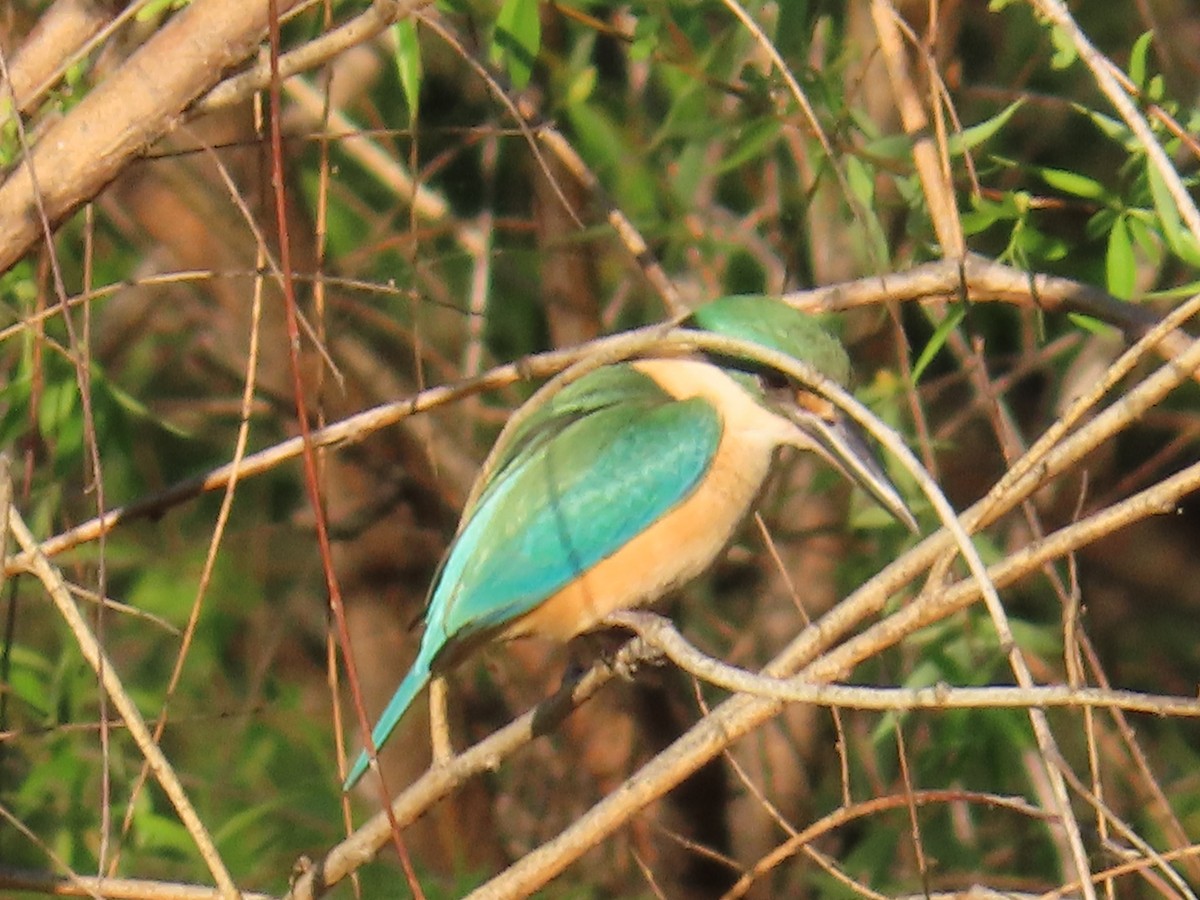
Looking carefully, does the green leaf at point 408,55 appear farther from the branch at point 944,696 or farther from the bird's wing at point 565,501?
the branch at point 944,696

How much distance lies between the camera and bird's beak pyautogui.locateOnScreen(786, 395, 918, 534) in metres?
2.59

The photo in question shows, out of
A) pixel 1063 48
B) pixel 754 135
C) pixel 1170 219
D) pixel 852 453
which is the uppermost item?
pixel 1063 48

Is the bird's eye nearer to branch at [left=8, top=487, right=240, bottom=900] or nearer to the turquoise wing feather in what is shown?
the turquoise wing feather

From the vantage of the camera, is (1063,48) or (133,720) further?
(1063,48)

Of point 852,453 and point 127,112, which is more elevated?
point 127,112

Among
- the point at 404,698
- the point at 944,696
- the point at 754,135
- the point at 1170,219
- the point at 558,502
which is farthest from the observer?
the point at 754,135

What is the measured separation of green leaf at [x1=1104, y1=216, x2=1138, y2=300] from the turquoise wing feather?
0.67 m

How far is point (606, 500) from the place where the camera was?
2.86 meters

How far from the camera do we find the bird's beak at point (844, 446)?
2.59 m

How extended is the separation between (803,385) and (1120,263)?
1.61 feet

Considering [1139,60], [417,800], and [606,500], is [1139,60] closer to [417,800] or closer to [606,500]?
[606,500]

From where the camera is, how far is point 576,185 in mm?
3840

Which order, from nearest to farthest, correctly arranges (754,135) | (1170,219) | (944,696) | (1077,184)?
(944,696) → (1170,219) → (1077,184) → (754,135)

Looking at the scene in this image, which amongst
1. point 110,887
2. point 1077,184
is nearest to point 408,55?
point 1077,184
